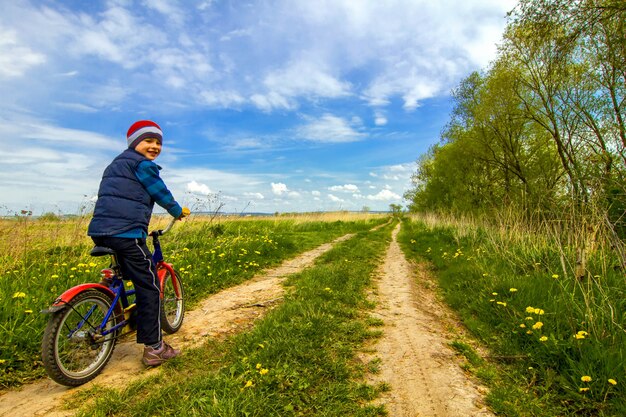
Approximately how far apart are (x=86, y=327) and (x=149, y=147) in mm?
1954

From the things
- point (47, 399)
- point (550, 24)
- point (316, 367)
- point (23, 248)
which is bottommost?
point (47, 399)

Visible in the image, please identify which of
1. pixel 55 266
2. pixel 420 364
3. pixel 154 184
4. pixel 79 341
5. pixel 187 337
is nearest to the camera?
pixel 79 341

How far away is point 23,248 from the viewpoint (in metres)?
5.89

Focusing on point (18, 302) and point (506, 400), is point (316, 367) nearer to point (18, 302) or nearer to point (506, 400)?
point (506, 400)

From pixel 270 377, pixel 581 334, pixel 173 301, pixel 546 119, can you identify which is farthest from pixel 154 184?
pixel 546 119

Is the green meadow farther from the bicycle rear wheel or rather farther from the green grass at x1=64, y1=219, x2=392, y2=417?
the bicycle rear wheel

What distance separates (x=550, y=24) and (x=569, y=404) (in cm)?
1090

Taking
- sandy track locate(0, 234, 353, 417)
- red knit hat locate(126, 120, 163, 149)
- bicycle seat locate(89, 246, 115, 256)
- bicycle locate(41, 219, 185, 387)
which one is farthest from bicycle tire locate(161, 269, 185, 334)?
red knit hat locate(126, 120, 163, 149)

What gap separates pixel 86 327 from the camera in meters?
3.03

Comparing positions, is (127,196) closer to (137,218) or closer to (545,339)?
(137,218)

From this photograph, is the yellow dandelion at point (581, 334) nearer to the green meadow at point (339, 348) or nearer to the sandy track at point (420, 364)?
the green meadow at point (339, 348)

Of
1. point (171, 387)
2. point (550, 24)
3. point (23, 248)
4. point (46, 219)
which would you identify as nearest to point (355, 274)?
point (171, 387)

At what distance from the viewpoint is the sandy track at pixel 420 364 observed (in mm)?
2469

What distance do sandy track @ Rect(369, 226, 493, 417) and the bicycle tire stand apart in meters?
2.70
